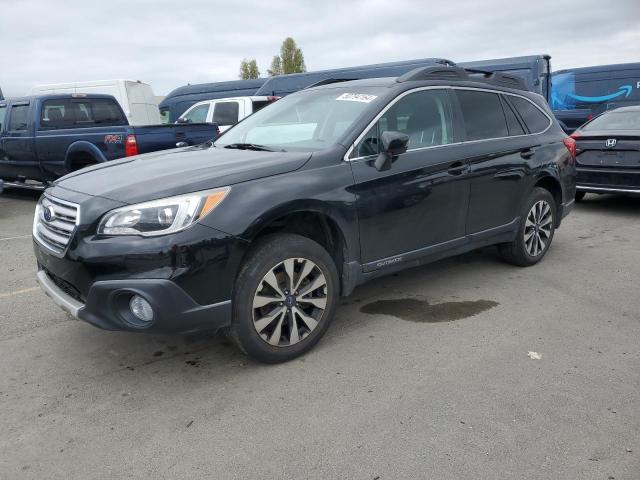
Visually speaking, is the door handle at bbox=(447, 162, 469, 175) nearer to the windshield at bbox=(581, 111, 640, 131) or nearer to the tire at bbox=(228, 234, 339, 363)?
the tire at bbox=(228, 234, 339, 363)

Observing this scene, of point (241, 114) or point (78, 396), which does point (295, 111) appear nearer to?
point (78, 396)

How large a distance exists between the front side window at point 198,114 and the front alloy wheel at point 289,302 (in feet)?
32.8

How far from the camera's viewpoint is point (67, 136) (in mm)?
9531

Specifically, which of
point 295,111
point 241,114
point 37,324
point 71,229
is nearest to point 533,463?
point 71,229

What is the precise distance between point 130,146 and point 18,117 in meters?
3.52

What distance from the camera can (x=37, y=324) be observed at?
13.6 feet

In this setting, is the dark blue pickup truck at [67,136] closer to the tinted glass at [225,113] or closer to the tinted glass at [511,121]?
the tinted glass at [225,113]

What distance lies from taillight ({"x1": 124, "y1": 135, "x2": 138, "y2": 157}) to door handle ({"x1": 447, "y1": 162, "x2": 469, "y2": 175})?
19.0 ft

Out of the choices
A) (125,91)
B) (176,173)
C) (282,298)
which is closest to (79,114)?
(125,91)

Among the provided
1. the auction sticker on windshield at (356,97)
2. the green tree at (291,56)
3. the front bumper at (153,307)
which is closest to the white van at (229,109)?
the auction sticker on windshield at (356,97)

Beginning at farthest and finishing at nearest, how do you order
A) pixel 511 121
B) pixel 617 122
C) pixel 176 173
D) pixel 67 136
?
pixel 67 136
pixel 617 122
pixel 511 121
pixel 176 173

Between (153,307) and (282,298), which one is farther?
(282,298)

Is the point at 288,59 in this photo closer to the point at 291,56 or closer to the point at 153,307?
the point at 291,56

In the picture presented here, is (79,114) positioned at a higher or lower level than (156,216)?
higher
